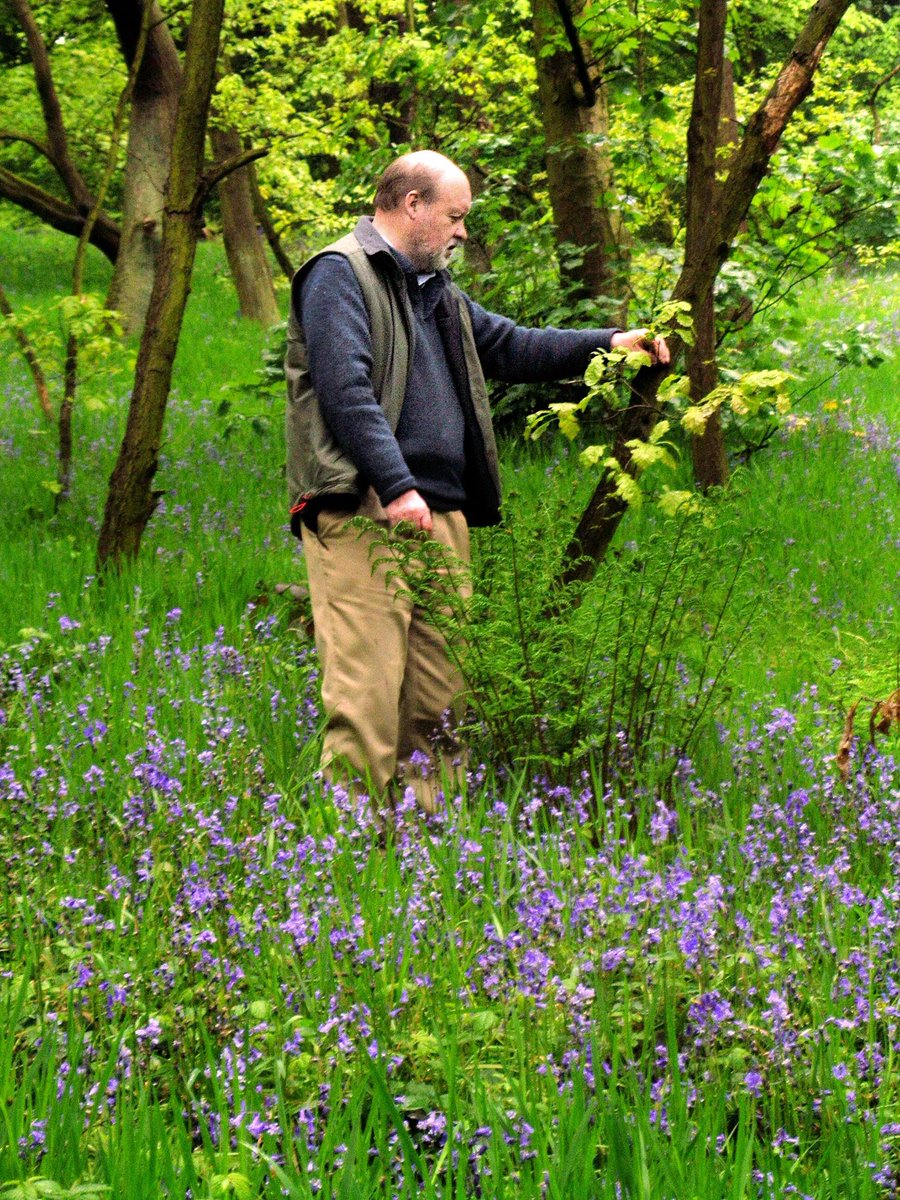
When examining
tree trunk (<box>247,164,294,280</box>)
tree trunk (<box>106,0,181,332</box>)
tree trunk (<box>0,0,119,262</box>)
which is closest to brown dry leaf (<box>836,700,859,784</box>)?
tree trunk (<box>247,164,294,280</box>)

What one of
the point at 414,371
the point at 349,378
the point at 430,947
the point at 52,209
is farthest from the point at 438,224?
the point at 52,209

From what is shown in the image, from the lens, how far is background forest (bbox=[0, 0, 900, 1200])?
2.40m

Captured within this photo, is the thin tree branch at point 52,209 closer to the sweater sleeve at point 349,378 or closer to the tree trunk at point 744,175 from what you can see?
the sweater sleeve at point 349,378

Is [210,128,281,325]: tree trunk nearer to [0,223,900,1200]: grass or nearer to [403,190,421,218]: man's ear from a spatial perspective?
[0,223,900,1200]: grass

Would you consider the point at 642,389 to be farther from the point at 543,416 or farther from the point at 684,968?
the point at 684,968

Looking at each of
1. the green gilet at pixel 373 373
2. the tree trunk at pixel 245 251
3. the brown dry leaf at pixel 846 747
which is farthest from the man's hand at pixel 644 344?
the tree trunk at pixel 245 251

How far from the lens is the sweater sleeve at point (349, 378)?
12.6 ft

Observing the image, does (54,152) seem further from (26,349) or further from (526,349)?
(526,349)

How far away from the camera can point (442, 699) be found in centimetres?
455

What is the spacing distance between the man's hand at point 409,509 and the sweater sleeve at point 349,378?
0.02 meters

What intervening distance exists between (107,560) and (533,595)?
112 inches

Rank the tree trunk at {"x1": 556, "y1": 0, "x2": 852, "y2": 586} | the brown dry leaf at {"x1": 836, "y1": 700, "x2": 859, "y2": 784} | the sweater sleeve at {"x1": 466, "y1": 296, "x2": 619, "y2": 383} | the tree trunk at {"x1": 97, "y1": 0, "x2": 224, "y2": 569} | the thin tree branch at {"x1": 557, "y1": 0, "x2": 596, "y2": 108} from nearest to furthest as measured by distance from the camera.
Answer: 1. the brown dry leaf at {"x1": 836, "y1": 700, "x2": 859, "y2": 784}
2. the tree trunk at {"x1": 556, "y1": 0, "x2": 852, "y2": 586}
3. the sweater sleeve at {"x1": 466, "y1": 296, "x2": 619, "y2": 383}
4. the tree trunk at {"x1": 97, "y1": 0, "x2": 224, "y2": 569}
5. the thin tree branch at {"x1": 557, "y1": 0, "x2": 596, "y2": 108}

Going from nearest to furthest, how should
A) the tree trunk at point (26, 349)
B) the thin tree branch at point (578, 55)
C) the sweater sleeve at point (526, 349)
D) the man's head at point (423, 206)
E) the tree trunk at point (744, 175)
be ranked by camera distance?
1. the man's head at point (423, 206)
2. the tree trunk at point (744, 175)
3. the sweater sleeve at point (526, 349)
4. the thin tree branch at point (578, 55)
5. the tree trunk at point (26, 349)

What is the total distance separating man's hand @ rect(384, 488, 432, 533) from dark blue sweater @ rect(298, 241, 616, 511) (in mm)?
22
